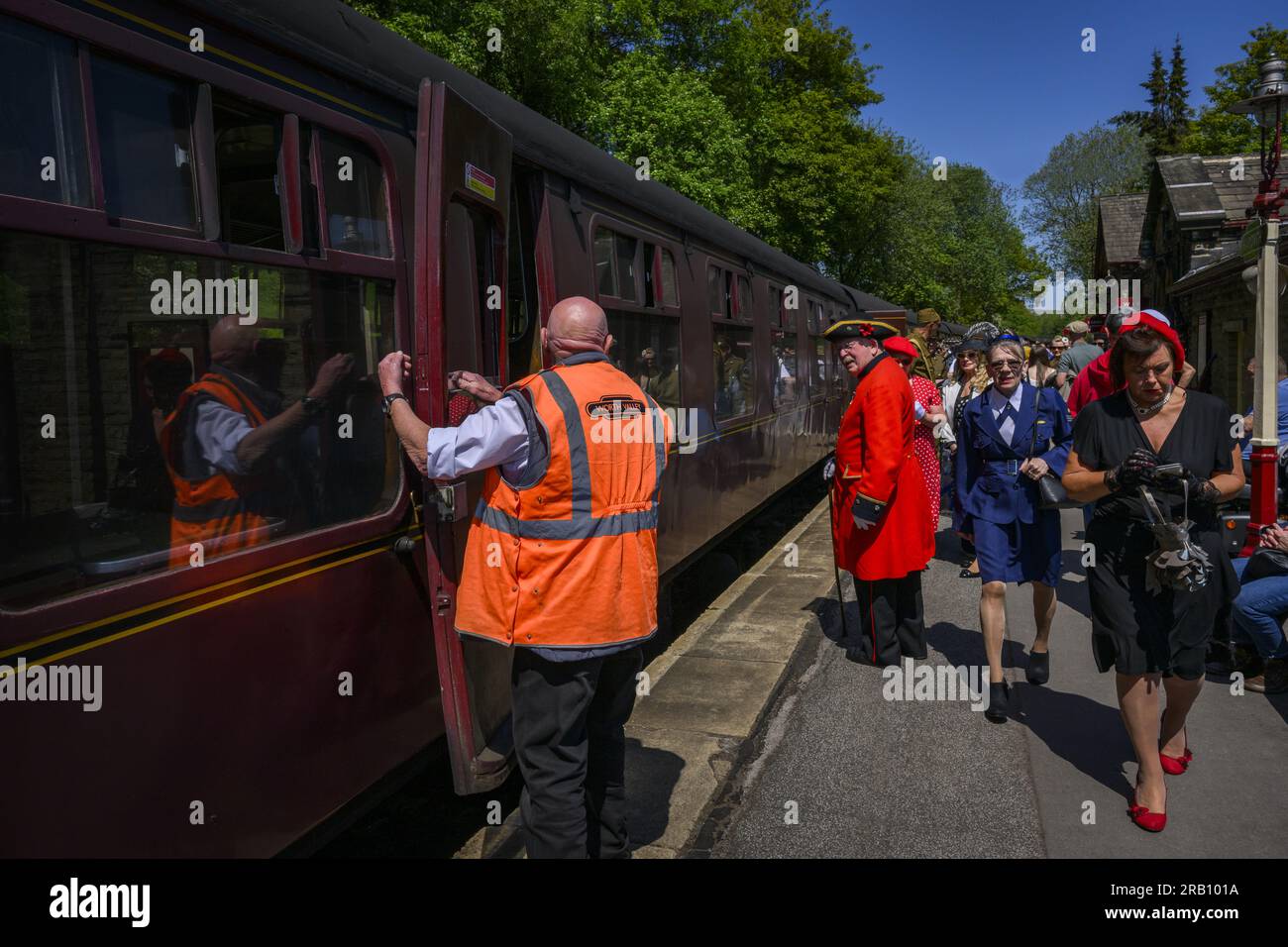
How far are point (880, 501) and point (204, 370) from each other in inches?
156

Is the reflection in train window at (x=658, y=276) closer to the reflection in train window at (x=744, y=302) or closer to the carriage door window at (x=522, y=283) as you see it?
the carriage door window at (x=522, y=283)

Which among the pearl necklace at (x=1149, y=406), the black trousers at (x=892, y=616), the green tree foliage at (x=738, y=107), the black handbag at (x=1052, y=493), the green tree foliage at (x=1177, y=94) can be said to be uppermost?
the green tree foliage at (x=1177, y=94)

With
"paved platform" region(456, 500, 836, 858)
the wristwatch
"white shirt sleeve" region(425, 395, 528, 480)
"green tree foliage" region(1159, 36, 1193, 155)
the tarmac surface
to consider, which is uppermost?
"green tree foliage" region(1159, 36, 1193, 155)

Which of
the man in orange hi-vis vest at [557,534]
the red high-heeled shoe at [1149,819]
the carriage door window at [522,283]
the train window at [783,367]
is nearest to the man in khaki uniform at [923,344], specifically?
the train window at [783,367]

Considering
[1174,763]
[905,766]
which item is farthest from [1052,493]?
[905,766]

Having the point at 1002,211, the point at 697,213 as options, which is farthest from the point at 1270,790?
the point at 1002,211

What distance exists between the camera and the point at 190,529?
2607 mm

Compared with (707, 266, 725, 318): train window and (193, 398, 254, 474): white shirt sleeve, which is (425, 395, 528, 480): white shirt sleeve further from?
(707, 266, 725, 318): train window

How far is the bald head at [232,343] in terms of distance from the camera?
268cm

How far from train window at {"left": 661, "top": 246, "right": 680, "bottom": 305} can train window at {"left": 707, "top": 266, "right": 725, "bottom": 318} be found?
3.05ft

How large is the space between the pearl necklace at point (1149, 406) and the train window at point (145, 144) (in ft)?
11.3

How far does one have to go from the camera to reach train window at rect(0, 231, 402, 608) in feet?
7.16

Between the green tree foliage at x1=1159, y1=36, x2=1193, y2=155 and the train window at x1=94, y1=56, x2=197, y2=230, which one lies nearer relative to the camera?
the train window at x1=94, y1=56, x2=197, y2=230

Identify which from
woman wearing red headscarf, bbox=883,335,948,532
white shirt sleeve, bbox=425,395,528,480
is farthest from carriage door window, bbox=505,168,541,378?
woman wearing red headscarf, bbox=883,335,948,532
